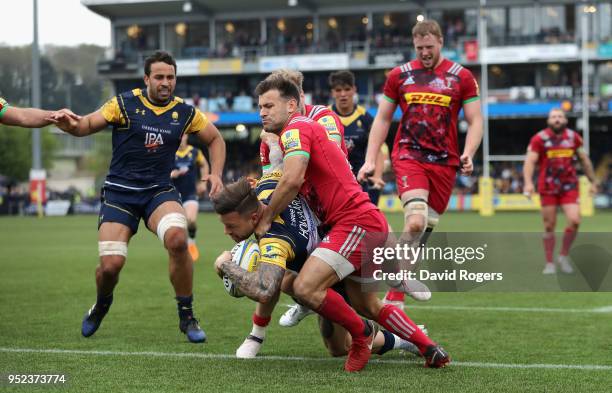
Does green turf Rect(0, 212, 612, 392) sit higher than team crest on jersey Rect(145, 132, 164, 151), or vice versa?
team crest on jersey Rect(145, 132, 164, 151)

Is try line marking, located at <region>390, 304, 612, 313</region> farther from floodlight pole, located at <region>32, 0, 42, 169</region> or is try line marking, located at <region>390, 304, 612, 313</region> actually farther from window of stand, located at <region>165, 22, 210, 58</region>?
window of stand, located at <region>165, 22, 210, 58</region>

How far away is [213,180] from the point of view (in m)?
7.31

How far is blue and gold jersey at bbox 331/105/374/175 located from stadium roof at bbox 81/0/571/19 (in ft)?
131

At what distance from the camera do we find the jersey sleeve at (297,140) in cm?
552

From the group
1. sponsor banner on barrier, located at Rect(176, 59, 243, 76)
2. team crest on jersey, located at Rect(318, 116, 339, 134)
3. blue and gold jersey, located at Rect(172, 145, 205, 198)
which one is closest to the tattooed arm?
team crest on jersey, located at Rect(318, 116, 339, 134)

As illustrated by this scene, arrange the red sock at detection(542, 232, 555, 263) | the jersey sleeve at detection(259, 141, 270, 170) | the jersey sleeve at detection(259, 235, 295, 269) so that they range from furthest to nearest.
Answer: the red sock at detection(542, 232, 555, 263) < the jersey sleeve at detection(259, 141, 270, 170) < the jersey sleeve at detection(259, 235, 295, 269)

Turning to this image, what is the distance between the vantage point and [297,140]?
5551 mm

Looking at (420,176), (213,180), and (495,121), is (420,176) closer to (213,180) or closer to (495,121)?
(213,180)

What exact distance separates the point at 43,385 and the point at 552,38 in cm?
4276

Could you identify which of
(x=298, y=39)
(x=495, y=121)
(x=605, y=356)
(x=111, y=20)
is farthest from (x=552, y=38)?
(x=605, y=356)

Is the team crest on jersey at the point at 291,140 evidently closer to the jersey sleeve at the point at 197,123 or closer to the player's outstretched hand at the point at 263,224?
A: the player's outstretched hand at the point at 263,224

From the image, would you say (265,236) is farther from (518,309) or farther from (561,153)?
(561,153)

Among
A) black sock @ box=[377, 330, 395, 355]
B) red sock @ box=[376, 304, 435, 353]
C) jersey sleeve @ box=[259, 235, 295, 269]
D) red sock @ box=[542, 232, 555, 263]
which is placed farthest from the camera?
red sock @ box=[542, 232, 555, 263]

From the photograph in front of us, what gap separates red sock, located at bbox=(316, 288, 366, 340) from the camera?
554 cm
